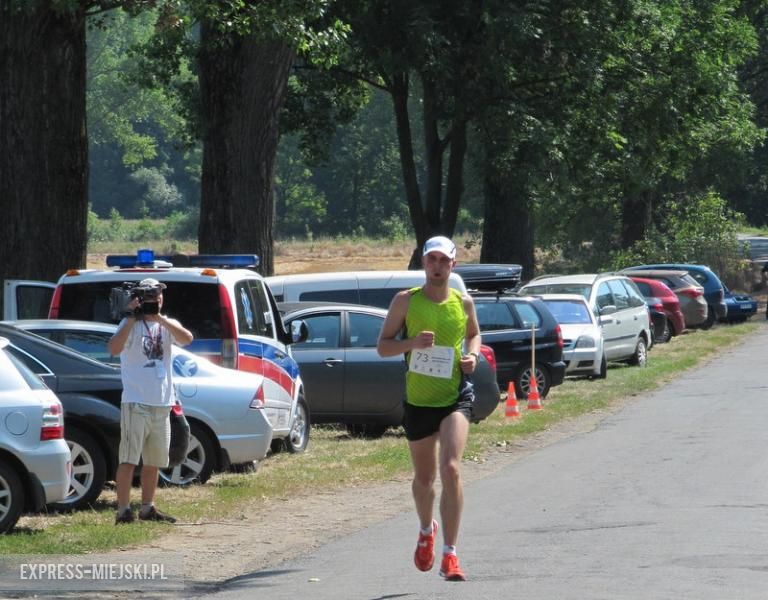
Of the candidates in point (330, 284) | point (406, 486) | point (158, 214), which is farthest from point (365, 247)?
point (406, 486)

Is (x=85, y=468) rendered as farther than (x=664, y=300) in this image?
No

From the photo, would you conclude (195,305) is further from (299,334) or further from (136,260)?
(299,334)

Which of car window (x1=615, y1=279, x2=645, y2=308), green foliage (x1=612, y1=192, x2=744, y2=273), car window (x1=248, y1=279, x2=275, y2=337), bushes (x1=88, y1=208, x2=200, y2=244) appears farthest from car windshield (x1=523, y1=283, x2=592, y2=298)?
bushes (x1=88, y1=208, x2=200, y2=244)

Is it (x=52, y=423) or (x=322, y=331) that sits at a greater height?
(x=322, y=331)

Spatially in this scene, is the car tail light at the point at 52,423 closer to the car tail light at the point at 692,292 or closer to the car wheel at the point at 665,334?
the car wheel at the point at 665,334

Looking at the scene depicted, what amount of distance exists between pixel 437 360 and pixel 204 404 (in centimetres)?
499

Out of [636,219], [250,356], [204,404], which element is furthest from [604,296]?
[636,219]

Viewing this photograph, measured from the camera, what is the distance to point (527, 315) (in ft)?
72.8

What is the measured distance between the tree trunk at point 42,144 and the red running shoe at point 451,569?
11558 mm

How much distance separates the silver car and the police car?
2971 mm

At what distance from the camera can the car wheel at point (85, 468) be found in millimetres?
12141

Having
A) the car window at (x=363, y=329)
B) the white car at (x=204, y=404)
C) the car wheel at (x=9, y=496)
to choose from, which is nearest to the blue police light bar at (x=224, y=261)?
the car window at (x=363, y=329)

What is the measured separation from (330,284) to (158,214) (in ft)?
346

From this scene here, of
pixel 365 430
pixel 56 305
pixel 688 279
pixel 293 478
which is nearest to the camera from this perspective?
pixel 293 478
